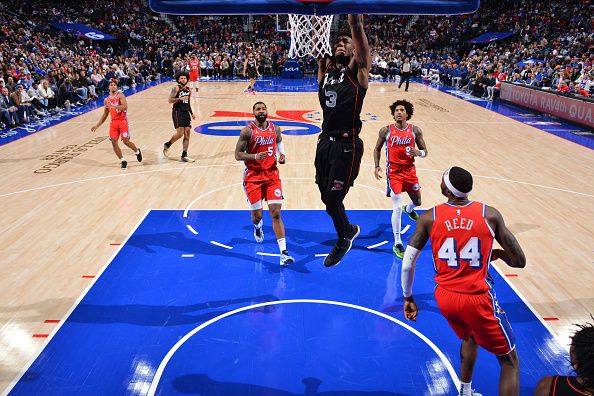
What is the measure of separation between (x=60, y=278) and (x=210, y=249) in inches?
71.1

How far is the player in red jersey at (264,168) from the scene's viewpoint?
6.21 m

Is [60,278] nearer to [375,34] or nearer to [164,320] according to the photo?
[164,320]

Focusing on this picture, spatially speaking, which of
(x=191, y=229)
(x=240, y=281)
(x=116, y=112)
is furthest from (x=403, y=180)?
(x=116, y=112)

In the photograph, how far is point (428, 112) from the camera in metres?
18.1

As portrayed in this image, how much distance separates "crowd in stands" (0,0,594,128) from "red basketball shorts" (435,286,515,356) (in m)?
13.8

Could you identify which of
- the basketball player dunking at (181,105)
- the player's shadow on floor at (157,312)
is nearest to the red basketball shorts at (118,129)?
the basketball player dunking at (181,105)

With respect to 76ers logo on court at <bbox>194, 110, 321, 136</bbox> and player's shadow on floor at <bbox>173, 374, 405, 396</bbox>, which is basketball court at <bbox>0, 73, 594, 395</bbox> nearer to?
player's shadow on floor at <bbox>173, 374, 405, 396</bbox>

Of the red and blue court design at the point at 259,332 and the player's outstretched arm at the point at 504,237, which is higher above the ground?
the player's outstretched arm at the point at 504,237

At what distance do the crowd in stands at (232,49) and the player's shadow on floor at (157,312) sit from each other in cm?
1084

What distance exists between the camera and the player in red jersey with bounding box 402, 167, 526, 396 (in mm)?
3367

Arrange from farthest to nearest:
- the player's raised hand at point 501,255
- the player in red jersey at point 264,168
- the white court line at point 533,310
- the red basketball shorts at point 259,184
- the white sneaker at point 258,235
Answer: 1. the white sneaker at point 258,235
2. the red basketball shorts at point 259,184
3. the player in red jersey at point 264,168
4. the white court line at point 533,310
5. the player's raised hand at point 501,255

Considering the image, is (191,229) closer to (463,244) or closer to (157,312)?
(157,312)

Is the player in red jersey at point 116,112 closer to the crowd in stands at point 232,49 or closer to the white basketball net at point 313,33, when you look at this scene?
the white basketball net at point 313,33

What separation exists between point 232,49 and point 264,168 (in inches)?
1120
